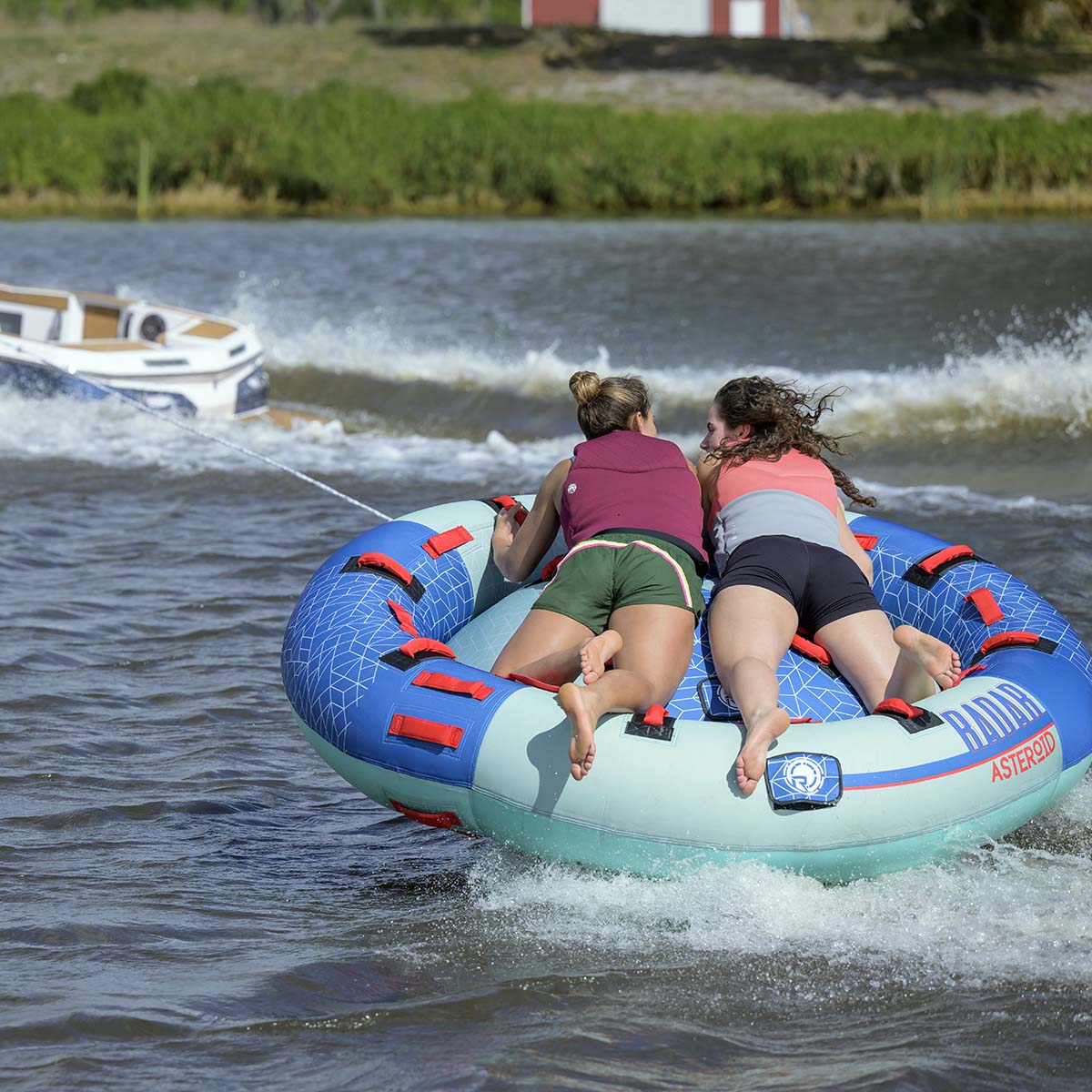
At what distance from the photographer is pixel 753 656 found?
4.34m

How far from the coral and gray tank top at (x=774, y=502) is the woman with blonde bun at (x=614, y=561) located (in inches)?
4.4

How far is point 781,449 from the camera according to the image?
16.2ft

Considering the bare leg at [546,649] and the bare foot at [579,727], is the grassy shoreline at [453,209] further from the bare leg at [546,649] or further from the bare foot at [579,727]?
the bare foot at [579,727]

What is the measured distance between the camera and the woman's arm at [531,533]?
4879 mm

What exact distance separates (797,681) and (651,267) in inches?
609

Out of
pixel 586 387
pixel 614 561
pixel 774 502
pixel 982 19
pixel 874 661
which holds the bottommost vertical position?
pixel 874 661

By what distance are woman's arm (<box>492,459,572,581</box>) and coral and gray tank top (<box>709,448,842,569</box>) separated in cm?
50

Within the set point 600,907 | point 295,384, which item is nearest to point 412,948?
point 600,907

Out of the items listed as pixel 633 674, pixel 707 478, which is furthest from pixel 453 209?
pixel 633 674

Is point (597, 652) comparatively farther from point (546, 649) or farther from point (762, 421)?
point (762, 421)

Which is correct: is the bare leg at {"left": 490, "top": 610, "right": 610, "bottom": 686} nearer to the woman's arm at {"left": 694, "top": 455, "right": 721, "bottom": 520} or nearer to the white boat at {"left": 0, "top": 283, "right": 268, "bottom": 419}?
the woman's arm at {"left": 694, "top": 455, "right": 721, "bottom": 520}

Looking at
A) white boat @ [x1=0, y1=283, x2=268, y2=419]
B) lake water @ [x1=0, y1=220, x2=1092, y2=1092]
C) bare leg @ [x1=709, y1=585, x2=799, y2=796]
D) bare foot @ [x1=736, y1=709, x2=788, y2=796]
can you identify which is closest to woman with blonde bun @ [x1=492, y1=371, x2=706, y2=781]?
bare leg @ [x1=709, y1=585, x2=799, y2=796]

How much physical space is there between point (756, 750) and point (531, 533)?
54.1 inches

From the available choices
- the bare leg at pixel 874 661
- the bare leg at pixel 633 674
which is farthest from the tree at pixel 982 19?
the bare leg at pixel 633 674
